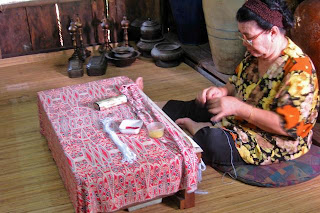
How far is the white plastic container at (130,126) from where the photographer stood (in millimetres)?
2223

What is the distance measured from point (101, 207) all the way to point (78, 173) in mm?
192

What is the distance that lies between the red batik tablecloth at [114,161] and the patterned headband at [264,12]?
69cm

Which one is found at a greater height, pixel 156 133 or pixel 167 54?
pixel 156 133

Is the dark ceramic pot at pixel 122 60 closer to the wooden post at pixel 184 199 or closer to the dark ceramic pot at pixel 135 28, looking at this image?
the dark ceramic pot at pixel 135 28

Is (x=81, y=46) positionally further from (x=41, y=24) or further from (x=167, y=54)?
(x=167, y=54)

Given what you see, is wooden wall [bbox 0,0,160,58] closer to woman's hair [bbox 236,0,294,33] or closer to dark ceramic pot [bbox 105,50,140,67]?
dark ceramic pot [bbox 105,50,140,67]

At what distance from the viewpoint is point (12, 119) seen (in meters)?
3.22

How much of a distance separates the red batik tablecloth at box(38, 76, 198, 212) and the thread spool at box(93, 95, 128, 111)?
31 millimetres

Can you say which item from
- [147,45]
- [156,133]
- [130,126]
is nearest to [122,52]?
[147,45]

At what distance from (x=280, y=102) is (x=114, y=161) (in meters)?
0.84

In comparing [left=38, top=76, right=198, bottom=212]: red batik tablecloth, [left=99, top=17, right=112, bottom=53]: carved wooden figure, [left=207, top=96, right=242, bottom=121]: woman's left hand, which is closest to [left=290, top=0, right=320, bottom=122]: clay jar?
[left=207, top=96, right=242, bottom=121]: woman's left hand

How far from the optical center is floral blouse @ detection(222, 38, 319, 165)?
A: 7.00ft

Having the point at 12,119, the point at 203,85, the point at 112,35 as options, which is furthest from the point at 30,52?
the point at 203,85

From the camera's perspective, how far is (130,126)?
226 centimetres
